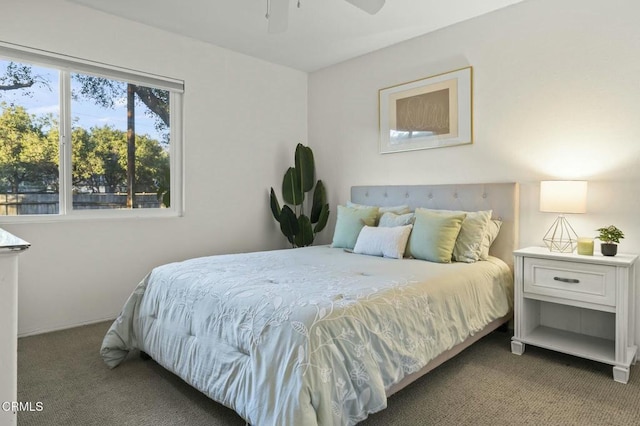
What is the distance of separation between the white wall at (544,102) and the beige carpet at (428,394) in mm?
792

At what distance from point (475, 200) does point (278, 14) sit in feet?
6.73

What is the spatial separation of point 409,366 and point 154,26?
343 centimetres

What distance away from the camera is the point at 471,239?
2828 millimetres

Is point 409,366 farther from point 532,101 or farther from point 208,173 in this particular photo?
point 208,173

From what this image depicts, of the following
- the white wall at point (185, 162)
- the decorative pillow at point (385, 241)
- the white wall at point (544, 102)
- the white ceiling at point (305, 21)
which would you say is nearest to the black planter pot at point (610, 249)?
the white wall at point (544, 102)

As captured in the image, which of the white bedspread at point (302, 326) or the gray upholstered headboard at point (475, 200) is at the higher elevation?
the gray upholstered headboard at point (475, 200)

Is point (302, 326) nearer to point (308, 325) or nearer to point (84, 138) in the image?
point (308, 325)

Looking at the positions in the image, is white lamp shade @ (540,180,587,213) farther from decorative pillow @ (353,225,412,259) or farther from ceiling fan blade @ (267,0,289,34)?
ceiling fan blade @ (267,0,289,34)

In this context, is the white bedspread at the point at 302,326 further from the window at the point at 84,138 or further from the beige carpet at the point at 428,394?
the window at the point at 84,138

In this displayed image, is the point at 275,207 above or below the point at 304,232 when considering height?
above

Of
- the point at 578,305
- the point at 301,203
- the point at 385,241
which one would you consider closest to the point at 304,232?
the point at 301,203

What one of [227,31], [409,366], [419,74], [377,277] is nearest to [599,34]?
[419,74]

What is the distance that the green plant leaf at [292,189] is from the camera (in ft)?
14.6

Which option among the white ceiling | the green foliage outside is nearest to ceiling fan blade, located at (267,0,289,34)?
the white ceiling
